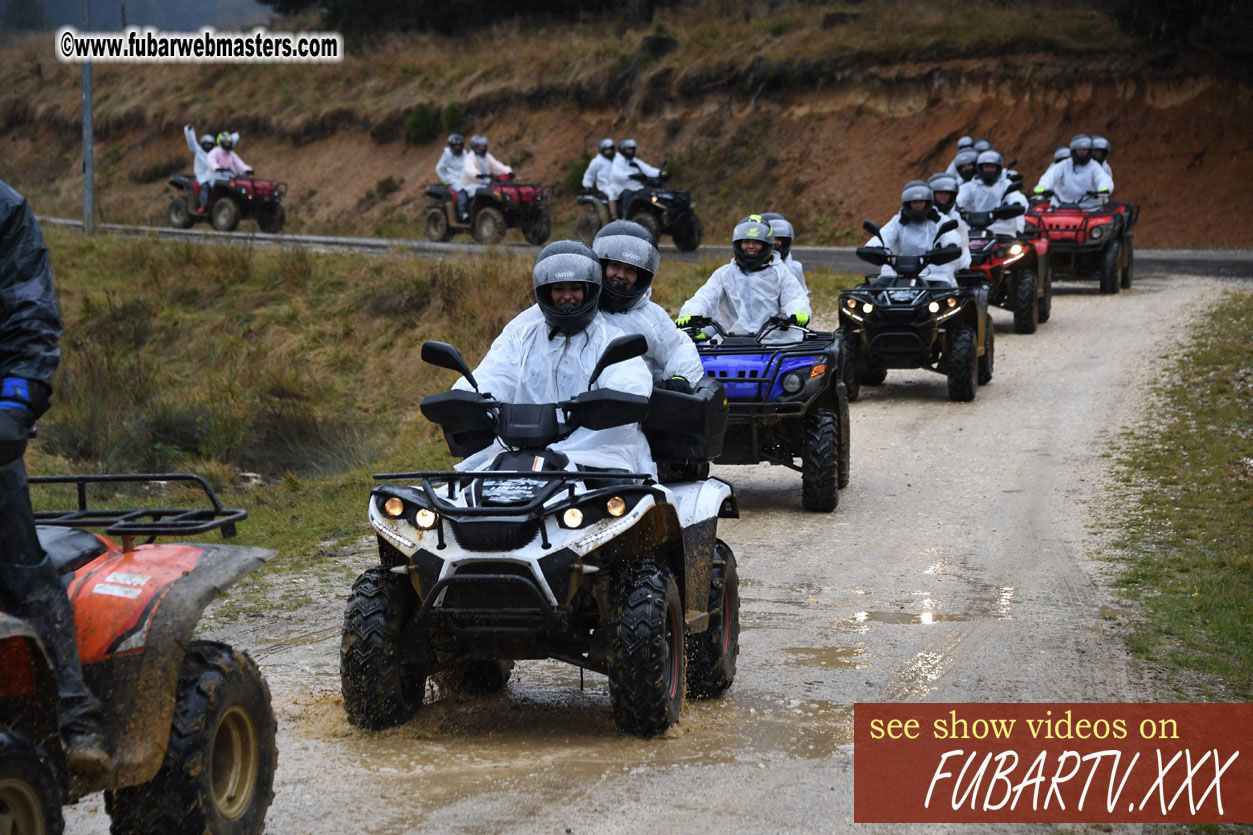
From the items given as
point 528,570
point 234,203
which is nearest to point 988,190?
point 528,570

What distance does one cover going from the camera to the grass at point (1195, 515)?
7754 mm

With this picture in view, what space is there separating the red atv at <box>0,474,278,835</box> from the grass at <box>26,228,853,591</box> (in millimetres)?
4853

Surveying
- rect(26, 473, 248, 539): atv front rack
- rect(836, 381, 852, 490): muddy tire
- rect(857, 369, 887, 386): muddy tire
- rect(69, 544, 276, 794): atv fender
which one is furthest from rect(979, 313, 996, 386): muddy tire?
rect(69, 544, 276, 794): atv fender

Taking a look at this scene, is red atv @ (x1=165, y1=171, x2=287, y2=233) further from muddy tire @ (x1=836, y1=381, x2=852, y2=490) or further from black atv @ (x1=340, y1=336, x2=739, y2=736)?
black atv @ (x1=340, y1=336, x2=739, y2=736)

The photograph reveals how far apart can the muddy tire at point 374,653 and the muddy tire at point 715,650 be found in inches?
56.8

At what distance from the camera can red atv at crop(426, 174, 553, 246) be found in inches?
1163

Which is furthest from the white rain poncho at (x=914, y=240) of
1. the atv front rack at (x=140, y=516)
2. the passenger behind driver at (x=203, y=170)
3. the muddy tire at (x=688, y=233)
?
the passenger behind driver at (x=203, y=170)

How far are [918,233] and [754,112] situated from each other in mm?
23813

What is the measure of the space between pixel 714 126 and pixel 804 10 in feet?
20.9

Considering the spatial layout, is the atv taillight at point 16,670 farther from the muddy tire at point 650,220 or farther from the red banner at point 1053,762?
the muddy tire at point 650,220

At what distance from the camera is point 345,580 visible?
31.6 feet

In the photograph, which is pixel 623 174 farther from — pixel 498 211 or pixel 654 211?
pixel 498 211

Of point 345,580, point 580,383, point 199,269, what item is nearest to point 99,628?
point 580,383

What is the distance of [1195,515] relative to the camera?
11031mm
